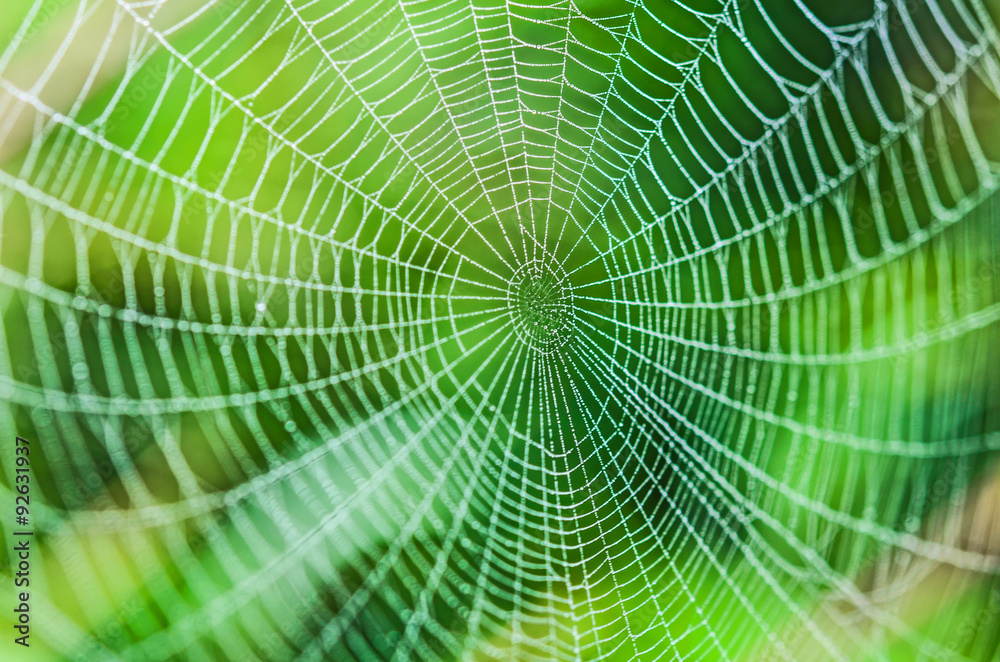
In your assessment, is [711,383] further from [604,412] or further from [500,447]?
[500,447]

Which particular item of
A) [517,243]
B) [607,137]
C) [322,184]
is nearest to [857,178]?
[607,137]

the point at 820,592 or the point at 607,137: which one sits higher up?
the point at 607,137

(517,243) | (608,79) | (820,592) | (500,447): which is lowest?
(820,592)

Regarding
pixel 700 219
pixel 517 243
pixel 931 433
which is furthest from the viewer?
pixel 517 243

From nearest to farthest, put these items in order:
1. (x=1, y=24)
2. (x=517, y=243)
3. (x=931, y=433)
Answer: (x=1, y=24), (x=931, y=433), (x=517, y=243)

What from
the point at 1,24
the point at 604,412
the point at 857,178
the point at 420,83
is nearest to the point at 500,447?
the point at 604,412

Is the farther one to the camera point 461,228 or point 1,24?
point 461,228

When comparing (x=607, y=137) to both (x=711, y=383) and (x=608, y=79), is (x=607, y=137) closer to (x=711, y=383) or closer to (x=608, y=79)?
(x=608, y=79)
